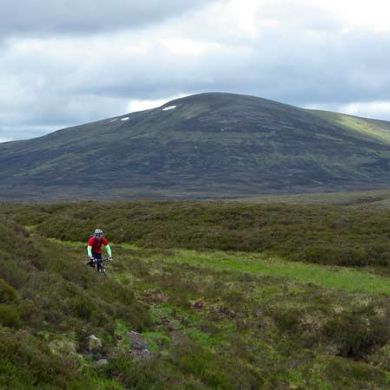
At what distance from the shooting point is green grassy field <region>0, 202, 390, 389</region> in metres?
13.8

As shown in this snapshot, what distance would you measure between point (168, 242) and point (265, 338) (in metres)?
26.2

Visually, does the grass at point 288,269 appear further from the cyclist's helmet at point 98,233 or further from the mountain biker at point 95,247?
the cyclist's helmet at point 98,233

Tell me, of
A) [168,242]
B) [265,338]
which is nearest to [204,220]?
[168,242]

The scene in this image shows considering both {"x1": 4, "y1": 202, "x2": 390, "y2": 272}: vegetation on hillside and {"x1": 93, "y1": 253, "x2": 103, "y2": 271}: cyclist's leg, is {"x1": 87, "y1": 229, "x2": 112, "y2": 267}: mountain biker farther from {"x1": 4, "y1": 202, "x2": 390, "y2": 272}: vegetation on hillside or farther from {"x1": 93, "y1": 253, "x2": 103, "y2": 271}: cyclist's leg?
{"x1": 4, "y1": 202, "x2": 390, "y2": 272}: vegetation on hillside

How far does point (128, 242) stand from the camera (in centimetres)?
5059

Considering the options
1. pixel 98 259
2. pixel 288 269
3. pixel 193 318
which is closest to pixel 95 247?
pixel 98 259

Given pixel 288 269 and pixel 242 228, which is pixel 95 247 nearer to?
pixel 288 269

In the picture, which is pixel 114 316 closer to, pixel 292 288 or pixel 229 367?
pixel 229 367

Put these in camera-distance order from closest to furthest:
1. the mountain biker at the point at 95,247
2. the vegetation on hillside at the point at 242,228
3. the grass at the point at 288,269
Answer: the mountain biker at the point at 95,247, the grass at the point at 288,269, the vegetation on hillside at the point at 242,228

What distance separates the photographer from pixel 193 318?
23.6 meters

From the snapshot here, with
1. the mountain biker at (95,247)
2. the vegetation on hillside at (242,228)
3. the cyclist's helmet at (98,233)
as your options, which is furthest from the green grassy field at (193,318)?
the cyclist's helmet at (98,233)

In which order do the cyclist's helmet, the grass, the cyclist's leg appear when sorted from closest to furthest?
the cyclist's helmet, the cyclist's leg, the grass

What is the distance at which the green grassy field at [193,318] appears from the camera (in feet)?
45.1

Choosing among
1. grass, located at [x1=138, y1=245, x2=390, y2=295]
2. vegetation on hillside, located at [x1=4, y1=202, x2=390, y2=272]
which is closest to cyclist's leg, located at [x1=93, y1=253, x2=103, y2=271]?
grass, located at [x1=138, y1=245, x2=390, y2=295]
